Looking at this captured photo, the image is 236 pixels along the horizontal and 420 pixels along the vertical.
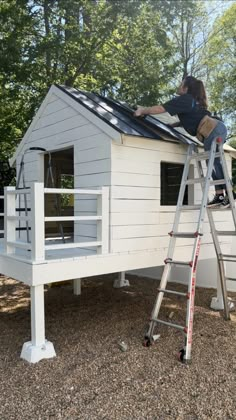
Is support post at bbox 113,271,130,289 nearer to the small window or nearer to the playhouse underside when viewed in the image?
the small window

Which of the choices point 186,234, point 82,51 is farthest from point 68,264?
point 82,51

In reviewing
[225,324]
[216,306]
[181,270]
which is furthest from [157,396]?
[181,270]

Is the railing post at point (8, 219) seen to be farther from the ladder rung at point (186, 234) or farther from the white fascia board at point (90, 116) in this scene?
the ladder rung at point (186, 234)

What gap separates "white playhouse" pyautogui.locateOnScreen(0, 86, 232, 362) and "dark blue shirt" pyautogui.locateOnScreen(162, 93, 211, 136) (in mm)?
304

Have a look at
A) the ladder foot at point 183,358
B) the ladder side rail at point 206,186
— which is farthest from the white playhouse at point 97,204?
the ladder foot at point 183,358

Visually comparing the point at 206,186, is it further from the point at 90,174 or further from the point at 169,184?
the point at 169,184

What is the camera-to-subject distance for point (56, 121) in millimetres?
6027

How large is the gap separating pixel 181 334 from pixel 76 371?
178 cm

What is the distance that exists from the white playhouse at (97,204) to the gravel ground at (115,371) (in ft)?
1.62

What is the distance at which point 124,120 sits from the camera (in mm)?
5461

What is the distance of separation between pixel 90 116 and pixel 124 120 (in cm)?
52

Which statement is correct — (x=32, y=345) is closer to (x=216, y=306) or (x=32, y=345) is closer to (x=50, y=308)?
(x=50, y=308)

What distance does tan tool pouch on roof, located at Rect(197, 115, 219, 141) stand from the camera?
5.21 meters

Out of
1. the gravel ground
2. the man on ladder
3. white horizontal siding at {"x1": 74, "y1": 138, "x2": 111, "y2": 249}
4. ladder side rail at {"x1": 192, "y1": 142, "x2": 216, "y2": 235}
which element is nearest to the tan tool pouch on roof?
the man on ladder
